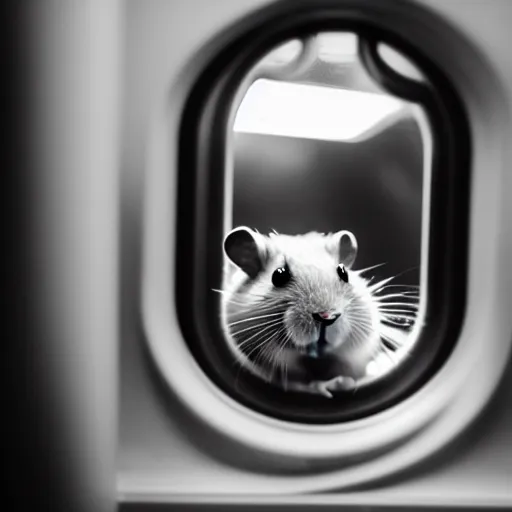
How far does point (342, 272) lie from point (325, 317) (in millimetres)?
66

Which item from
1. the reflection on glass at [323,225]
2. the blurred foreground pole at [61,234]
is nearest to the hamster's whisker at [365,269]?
the reflection on glass at [323,225]

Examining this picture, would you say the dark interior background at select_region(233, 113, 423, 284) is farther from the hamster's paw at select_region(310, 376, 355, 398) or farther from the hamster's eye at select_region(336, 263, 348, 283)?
the hamster's paw at select_region(310, 376, 355, 398)

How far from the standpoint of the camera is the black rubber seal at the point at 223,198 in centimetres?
59

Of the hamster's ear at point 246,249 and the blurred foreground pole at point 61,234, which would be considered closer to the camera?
the blurred foreground pole at point 61,234

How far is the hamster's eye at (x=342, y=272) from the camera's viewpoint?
608 mm

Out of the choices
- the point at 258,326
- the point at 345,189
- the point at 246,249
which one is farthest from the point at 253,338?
the point at 345,189

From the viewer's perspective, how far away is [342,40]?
2.00ft

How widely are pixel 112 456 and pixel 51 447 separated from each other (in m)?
0.07

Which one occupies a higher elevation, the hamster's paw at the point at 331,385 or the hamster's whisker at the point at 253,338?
the hamster's whisker at the point at 253,338

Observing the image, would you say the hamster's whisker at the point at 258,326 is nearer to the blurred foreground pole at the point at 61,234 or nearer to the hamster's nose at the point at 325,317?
the hamster's nose at the point at 325,317

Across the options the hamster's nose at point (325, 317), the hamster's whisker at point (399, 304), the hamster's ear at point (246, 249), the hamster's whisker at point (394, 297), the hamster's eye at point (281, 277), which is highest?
the hamster's ear at point (246, 249)

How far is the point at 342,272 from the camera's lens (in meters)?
0.61

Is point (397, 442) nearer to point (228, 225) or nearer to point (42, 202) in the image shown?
point (228, 225)

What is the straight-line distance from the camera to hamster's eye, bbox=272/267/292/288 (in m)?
0.60
